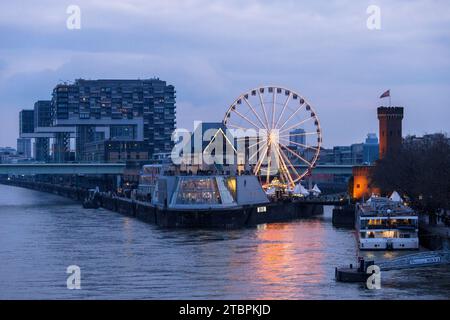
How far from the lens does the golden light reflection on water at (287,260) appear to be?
134 ft

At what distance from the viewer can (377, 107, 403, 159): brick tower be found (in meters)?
109

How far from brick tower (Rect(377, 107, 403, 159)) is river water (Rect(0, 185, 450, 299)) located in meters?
37.9

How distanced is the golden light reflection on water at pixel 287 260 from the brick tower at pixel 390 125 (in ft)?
130

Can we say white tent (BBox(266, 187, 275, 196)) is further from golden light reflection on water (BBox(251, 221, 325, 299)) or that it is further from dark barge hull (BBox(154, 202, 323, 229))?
golden light reflection on water (BBox(251, 221, 325, 299))

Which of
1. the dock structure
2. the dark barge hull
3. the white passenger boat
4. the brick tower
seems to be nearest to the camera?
the white passenger boat

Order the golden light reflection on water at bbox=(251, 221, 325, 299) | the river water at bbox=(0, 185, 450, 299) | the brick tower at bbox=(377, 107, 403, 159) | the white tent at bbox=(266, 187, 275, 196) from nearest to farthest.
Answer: the river water at bbox=(0, 185, 450, 299)
the golden light reflection on water at bbox=(251, 221, 325, 299)
the white tent at bbox=(266, 187, 275, 196)
the brick tower at bbox=(377, 107, 403, 159)

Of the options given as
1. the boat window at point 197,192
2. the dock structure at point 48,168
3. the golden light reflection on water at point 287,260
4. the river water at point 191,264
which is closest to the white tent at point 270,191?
the boat window at point 197,192

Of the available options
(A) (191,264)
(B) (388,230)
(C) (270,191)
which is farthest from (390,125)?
(A) (191,264)

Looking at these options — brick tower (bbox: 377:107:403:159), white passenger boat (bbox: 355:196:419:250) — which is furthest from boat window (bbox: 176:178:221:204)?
brick tower (bbox: 377:107:403:159)

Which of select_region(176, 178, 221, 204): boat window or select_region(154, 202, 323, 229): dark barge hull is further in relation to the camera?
select_region(176, 178, 221, 204): boat window

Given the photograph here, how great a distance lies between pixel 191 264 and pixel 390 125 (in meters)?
65.0

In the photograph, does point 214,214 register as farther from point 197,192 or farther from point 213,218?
point 197,192
